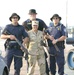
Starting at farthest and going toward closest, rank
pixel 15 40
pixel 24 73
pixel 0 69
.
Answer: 1. pixel 24 73
2. pixel 15 40
3. pixel 0 69

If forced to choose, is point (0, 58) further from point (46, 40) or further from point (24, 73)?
point (24, 73)

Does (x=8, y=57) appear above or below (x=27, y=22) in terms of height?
below

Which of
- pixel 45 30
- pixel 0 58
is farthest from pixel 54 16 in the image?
pixel 0 58

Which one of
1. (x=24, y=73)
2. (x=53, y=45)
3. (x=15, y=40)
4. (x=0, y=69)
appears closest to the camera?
(x=0, y=69)

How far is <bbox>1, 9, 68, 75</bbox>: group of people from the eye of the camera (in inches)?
364

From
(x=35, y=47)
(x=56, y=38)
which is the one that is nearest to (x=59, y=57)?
(x=56, y=38)

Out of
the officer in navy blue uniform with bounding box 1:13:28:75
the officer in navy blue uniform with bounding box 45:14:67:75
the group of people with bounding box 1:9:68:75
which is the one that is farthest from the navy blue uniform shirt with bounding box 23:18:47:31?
the officer in navy blue uniform with bounding box 1:13:28:75

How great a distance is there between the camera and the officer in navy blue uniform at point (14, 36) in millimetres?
9203

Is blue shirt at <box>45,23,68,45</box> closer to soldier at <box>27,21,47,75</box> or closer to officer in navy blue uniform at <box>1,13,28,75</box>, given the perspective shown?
soldier at <box>27,21,47,75</box>

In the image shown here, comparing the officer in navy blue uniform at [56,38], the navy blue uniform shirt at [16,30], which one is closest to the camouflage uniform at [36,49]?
the navy blue uniform shirt at [16,30]

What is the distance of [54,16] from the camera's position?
9.71m

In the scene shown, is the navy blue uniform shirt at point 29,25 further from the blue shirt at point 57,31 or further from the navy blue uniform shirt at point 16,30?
the navy blue uniform shirt at point 16,30

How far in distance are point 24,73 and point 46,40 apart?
76.4 inches

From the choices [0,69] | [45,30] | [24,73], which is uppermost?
[45,30]
